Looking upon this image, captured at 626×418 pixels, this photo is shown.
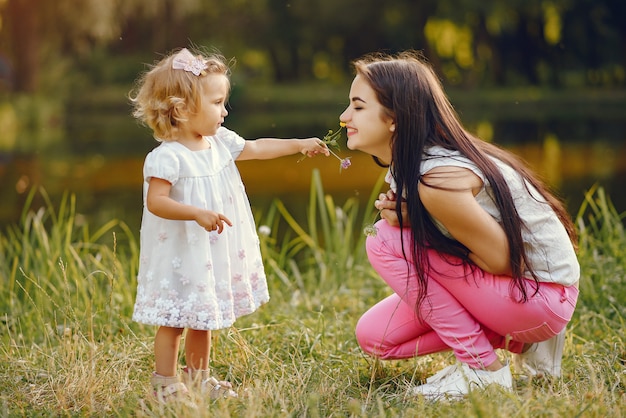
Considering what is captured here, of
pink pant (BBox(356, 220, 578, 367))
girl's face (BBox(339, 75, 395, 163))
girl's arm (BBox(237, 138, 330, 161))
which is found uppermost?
girl's face (BBox(339, 75, 395, 163))

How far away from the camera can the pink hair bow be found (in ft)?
7.63

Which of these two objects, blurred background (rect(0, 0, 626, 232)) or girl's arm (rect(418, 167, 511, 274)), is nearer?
girl's arm (rect(418, 167, 511, 274))

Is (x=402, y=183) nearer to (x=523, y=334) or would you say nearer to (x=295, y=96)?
(x=523, y=334)

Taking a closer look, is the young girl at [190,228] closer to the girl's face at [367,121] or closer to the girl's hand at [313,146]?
the girl's hand at [313,146]

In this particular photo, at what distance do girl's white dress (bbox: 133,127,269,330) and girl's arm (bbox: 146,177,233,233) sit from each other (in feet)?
0.09

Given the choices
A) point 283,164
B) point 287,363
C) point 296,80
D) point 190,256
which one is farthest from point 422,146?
point 296,80

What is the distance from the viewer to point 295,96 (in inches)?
840

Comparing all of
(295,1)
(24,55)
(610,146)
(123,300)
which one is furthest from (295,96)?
(123,300)

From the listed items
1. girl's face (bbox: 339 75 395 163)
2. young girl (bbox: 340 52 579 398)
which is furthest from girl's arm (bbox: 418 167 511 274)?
girl's face (bbox: 339 75 395 163)

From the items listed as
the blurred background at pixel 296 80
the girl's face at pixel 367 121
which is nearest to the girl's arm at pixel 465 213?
the girl's face at pixel 367 121

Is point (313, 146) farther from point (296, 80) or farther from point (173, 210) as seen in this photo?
point (296, 80)

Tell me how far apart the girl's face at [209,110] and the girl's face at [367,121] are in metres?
0.34

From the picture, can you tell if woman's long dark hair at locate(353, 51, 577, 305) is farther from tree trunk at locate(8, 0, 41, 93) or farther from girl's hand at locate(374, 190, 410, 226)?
tree trunk at locate(8, 0, 41, 93)

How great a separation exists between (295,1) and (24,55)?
9.46 m
